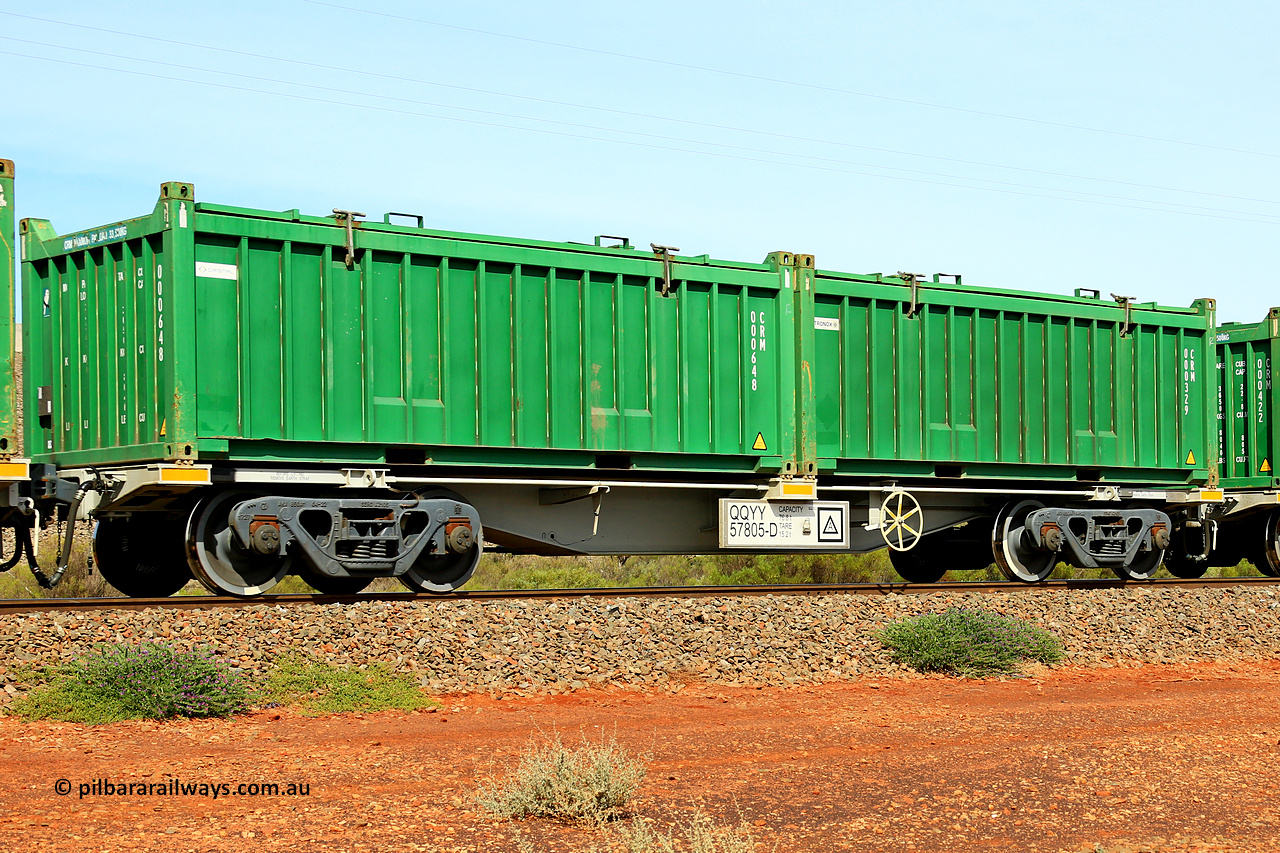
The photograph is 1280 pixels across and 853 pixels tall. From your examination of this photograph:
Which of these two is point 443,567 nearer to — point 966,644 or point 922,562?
point 966,644

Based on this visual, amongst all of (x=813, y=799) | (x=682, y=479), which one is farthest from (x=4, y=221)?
(x=813, y=799)

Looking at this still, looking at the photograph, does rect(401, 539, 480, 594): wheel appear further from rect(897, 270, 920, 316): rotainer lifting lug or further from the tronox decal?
rect(897, 270, 920, 316): rotainer lifting lug

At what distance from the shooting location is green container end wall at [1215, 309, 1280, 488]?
1883 centimetres

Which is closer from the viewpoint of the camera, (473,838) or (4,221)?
(473,838)

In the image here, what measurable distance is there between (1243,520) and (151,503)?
1563cm

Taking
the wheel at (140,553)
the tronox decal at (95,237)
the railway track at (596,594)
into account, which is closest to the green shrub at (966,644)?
the railway track at (596,594)

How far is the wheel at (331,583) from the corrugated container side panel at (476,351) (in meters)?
1.32

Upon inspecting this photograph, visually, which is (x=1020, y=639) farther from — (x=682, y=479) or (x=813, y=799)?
(x=813, y=799)

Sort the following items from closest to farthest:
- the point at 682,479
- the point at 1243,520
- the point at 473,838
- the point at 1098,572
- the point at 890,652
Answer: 1. the point at 473,838
2. the point at 890,652
3. the point at 682,479
4. the point at 1243,520
5. the point at 1098,572

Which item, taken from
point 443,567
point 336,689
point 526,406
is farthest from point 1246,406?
point 336,689

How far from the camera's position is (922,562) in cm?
1809

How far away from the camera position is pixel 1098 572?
21.5 meters

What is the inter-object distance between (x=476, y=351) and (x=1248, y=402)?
12686mm

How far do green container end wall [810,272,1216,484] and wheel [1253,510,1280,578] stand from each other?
200cm
